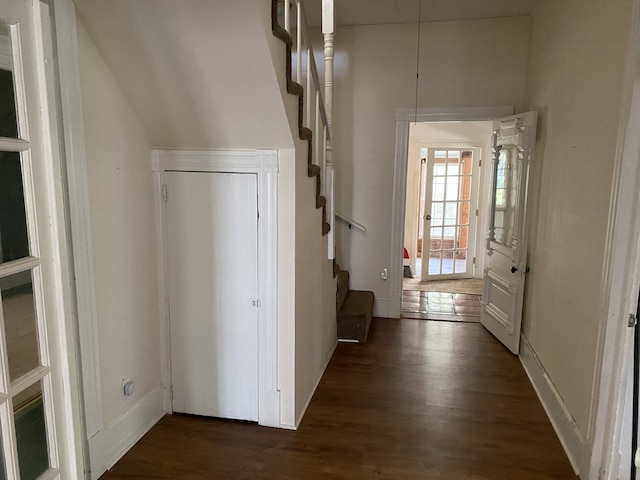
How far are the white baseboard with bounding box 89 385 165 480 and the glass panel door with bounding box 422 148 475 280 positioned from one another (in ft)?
14.8

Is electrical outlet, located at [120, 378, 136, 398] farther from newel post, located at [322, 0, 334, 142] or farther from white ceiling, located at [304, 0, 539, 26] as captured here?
white ceiling, located at [304, 0, 539, 26]

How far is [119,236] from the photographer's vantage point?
2.46 m

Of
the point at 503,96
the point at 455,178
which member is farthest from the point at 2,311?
the point at 455,178

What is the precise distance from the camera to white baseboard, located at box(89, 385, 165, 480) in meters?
2.35

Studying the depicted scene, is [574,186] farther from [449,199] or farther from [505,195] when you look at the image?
[449,199]

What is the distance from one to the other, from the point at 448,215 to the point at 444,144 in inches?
39.5

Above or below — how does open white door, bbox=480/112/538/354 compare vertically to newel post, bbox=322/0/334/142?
below

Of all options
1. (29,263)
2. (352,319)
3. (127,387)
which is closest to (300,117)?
(29,263)

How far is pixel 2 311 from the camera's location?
139 cm

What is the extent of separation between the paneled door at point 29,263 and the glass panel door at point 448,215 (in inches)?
217

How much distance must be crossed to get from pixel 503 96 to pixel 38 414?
14.4ft

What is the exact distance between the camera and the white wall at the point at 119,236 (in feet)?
7.34

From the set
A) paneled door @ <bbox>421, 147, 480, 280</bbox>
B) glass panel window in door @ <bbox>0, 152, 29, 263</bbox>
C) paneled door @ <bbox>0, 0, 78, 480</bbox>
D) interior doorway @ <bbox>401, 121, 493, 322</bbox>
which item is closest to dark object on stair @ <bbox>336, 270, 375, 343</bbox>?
interior doorway @ <bbox>401, 121, 493, 322</bbox>

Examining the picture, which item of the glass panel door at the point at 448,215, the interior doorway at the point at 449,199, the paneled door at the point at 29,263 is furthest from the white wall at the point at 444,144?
the paneled door at the point at 29,263
